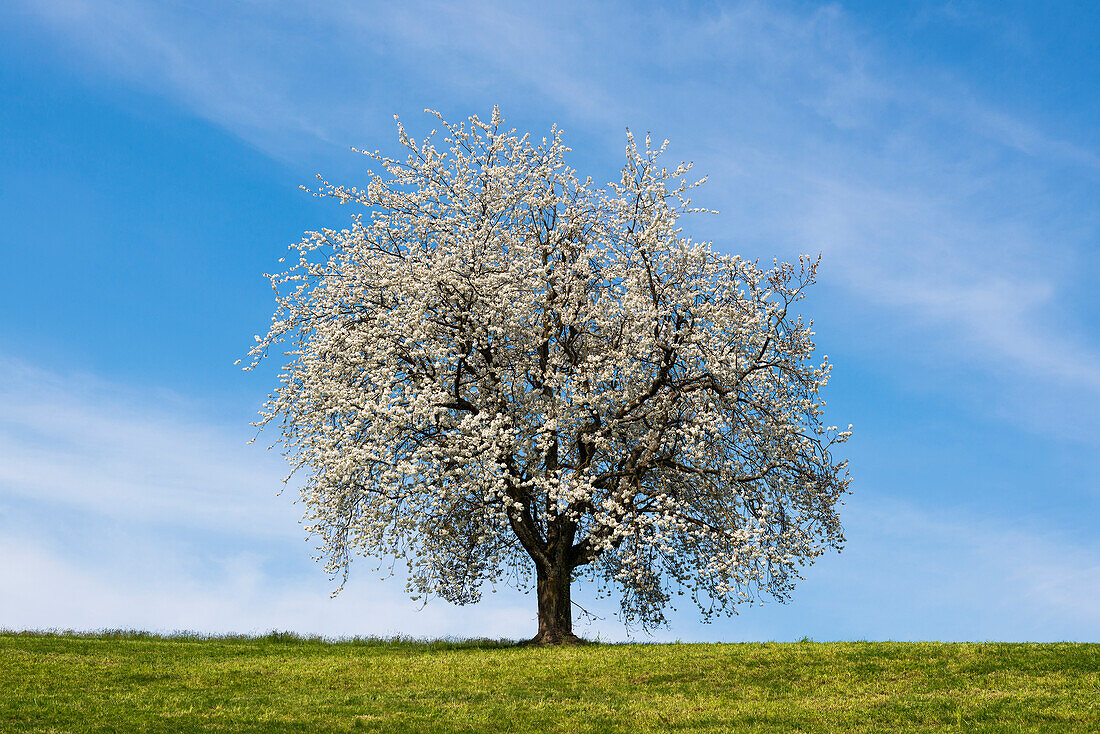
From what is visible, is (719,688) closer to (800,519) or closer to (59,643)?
(800,519)

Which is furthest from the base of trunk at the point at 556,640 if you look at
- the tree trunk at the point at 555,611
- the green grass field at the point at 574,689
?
the green grass field at the point at 574,689

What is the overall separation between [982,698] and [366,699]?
482 inches

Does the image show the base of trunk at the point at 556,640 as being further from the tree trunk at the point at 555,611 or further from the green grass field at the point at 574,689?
the green grass field at the point at 574,689

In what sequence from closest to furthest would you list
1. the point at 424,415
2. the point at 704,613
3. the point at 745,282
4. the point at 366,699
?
the point at 366,699 < the point at 424,415 < the point at 745,282 < the point at 704,613

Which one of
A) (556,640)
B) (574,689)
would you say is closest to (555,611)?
(556,640)

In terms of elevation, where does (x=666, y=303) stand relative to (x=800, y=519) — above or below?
above

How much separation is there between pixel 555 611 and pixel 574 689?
22.0 ft

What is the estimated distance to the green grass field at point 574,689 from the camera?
17344mm

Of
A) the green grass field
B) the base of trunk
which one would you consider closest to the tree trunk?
the base of trunk

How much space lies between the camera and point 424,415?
2511cm

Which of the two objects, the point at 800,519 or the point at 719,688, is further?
the point at 800,519

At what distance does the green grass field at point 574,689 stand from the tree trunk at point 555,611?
1267 mm

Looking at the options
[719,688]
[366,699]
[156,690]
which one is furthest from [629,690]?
[156,690]

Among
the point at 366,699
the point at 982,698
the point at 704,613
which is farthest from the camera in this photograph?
the point at 704,613
